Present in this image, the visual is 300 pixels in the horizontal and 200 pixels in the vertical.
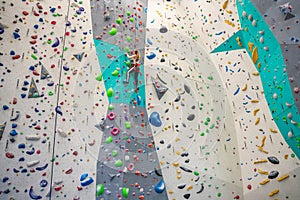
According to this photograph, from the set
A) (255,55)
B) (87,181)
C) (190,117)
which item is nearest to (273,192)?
(190,117)

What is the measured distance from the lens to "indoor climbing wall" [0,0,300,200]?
2.02m

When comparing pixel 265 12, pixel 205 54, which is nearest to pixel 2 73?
pixel 205 54

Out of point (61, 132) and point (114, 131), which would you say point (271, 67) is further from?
point (61, 132)

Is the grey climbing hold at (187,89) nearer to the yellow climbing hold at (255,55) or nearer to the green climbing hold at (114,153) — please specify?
the yellow climbing hold at (255,55)

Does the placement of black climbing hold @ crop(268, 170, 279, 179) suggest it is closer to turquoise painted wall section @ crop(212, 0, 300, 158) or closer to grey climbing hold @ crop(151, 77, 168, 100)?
turquoise painted wall section @ crop(212, 0, 300, 158)

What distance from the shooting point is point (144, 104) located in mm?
2389

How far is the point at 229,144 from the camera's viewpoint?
7.89ft

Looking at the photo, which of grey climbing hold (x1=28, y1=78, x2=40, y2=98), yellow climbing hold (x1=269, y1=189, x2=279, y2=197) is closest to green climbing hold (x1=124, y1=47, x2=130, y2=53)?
grey climbing hold (x1=28, y1=78, x2=40, y2=98)

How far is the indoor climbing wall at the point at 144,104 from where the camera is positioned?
2020 millimetres

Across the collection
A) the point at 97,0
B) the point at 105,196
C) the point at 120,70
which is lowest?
the point at 105,196

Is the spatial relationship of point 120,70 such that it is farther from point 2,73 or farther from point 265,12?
point 265,12

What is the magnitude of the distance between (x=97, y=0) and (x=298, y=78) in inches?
73.2

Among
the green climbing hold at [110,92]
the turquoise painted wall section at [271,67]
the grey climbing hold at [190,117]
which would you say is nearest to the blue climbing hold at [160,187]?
the grey climbing hold at [190,117]

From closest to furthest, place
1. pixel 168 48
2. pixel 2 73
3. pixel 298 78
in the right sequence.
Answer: pixel 2 73
pixel 298 78
pixel 168 48
